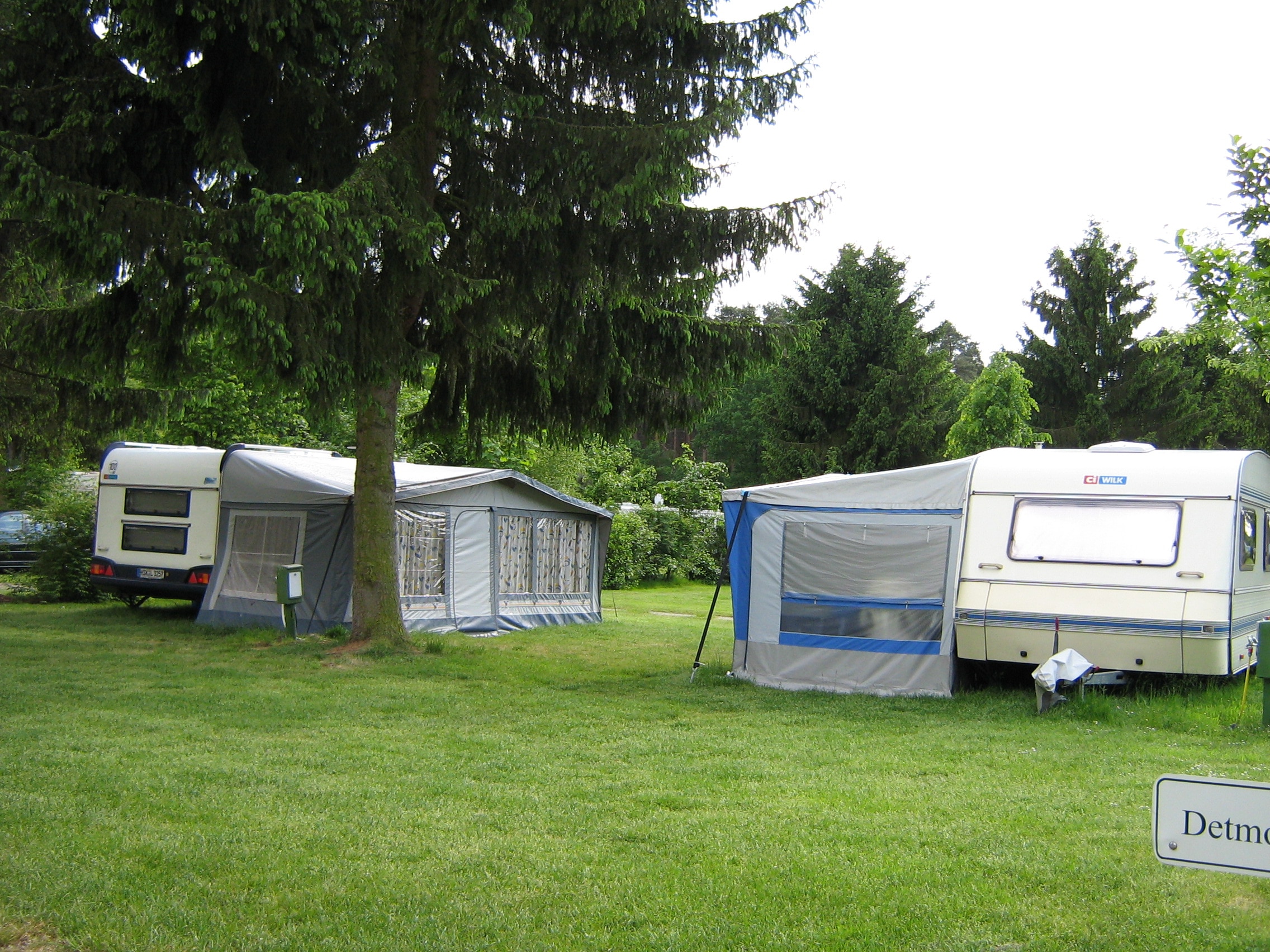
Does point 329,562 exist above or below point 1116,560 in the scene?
below

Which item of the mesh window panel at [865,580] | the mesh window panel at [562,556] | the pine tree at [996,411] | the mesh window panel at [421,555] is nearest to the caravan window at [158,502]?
the mesh window panel at [421,555]

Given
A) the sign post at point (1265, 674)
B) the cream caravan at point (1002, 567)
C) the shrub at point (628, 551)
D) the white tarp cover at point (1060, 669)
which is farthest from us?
the shrub at point (628, 551)

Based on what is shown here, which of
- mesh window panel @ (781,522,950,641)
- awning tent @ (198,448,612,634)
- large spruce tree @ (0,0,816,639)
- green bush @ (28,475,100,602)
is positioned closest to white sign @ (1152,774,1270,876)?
large spruce tree @ (0,0,816,639)

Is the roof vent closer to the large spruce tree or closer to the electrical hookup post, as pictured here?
the large spruce tree

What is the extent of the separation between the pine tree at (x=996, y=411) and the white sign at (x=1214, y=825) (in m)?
20.0

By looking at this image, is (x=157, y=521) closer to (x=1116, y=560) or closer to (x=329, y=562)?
(x=329, y=562)

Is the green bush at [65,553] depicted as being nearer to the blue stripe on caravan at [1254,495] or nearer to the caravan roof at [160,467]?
the caravan roof at [160,467]

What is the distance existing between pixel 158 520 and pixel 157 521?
0.03m

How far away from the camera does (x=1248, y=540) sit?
10.3 meters

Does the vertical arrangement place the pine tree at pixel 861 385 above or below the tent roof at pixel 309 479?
above

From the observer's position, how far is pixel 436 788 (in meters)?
6.32

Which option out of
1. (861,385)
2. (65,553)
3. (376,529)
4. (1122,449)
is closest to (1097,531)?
(1122,449)

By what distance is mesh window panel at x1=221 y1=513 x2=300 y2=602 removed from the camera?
14836mm

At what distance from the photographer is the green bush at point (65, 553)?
1812cm
